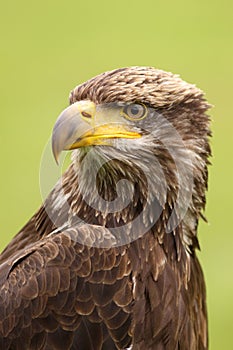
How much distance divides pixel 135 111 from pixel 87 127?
0.24m

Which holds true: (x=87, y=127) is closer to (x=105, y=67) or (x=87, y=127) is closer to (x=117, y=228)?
(x=117, y=228)

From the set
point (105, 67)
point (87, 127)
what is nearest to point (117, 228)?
point (87, 127)

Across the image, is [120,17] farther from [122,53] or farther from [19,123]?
[19,123]

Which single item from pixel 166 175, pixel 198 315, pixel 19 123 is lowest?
pixel 198 315

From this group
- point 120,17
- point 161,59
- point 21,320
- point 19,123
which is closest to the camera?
point 21,320

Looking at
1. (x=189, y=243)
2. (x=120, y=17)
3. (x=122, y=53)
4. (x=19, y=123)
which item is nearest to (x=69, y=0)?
(x=120, y=17)

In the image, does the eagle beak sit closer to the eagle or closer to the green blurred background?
the eagle

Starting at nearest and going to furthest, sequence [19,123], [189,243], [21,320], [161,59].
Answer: [21,320]
[189,243]
[19,123]
[161,59]

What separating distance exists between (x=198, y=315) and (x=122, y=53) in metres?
Result: 8.86

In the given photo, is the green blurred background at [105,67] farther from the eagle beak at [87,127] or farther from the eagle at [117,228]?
the eagle beak at [87,127]

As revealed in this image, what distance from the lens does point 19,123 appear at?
41.6 ft

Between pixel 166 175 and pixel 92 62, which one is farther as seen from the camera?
pixel 92 62

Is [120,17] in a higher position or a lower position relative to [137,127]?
higher

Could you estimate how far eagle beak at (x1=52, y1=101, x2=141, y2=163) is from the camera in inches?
209
